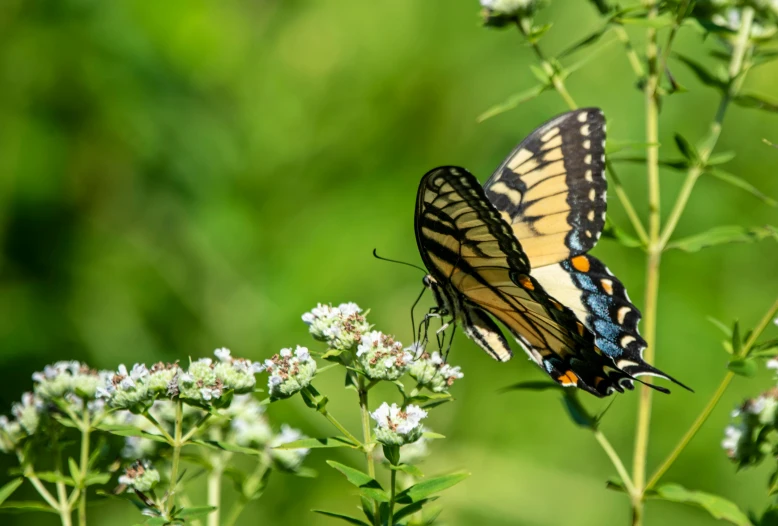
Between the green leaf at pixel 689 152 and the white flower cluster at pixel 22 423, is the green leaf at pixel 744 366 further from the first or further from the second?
the white flower cluster at pixel 22 423

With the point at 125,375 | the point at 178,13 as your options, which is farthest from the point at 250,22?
the point at 125,375

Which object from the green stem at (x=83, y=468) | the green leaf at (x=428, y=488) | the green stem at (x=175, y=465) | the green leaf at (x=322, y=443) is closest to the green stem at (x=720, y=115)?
the green leaf at (x=428, y=488)

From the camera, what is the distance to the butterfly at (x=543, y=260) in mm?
2020

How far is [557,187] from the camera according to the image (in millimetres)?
2336

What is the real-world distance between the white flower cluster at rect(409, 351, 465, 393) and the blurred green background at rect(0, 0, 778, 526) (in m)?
1.79

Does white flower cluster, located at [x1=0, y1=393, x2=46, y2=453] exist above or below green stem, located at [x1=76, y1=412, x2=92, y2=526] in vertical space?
above

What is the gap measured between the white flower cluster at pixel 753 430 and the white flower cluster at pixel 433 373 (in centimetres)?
63

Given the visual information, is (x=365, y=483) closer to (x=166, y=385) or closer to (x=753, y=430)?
(x=166, y=385)

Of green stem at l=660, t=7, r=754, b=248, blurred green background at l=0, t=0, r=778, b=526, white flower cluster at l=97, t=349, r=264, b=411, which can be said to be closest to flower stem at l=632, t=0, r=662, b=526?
green stem at l=660, t=7, r=754, b=248

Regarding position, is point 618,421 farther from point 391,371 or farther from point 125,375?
point 125,375

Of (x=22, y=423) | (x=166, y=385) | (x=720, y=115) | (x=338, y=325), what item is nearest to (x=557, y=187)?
(x=720, y=115)

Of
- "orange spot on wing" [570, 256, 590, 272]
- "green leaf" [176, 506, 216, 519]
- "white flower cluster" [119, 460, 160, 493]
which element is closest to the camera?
"green leaf" [176, 506, 216, 519]

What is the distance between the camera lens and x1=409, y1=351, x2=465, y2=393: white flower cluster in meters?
1.80

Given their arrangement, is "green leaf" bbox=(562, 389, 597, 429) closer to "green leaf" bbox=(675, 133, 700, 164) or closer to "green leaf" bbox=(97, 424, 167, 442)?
Result: "green leaf" bbox=(675, 133, 700, 164)
